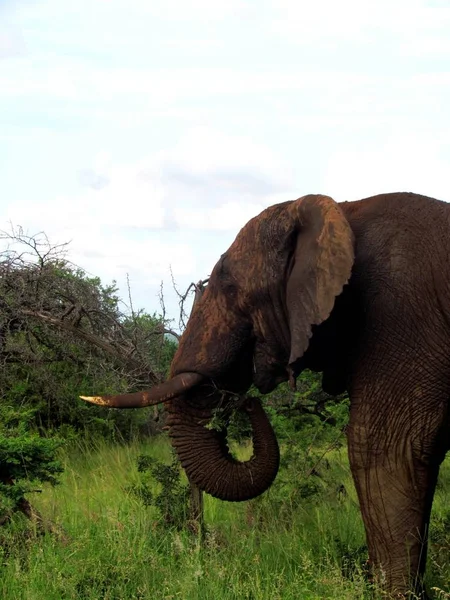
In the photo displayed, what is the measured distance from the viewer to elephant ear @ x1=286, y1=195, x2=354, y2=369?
4.96m

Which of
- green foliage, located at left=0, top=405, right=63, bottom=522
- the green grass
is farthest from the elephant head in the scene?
green foliage, located at left=0, top=405, right=63, bottom=522

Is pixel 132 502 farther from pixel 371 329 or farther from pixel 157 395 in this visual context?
pixel 371 329

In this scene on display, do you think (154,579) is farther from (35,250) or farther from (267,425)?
(35,250)

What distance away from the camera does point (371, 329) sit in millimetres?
5086

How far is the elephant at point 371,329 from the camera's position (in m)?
5.01

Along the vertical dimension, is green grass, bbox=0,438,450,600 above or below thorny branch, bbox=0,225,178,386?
below

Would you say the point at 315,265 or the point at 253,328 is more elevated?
the point at 315,265

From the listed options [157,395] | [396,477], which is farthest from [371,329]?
[157,395]

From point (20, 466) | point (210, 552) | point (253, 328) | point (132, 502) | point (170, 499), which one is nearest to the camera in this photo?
point (253, 328)

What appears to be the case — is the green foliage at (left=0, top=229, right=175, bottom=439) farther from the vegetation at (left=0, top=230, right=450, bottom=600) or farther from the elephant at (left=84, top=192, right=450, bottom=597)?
the elephant at (left=84, top=192, right=450, bottom=597)

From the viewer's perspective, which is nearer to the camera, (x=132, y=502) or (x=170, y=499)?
(x=170, y=499)

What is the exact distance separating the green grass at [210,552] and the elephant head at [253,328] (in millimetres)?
531

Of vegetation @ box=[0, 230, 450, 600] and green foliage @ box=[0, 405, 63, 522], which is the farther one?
green foliage @ box=[0, 405, 63, 522]

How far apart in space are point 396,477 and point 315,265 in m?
1.21
